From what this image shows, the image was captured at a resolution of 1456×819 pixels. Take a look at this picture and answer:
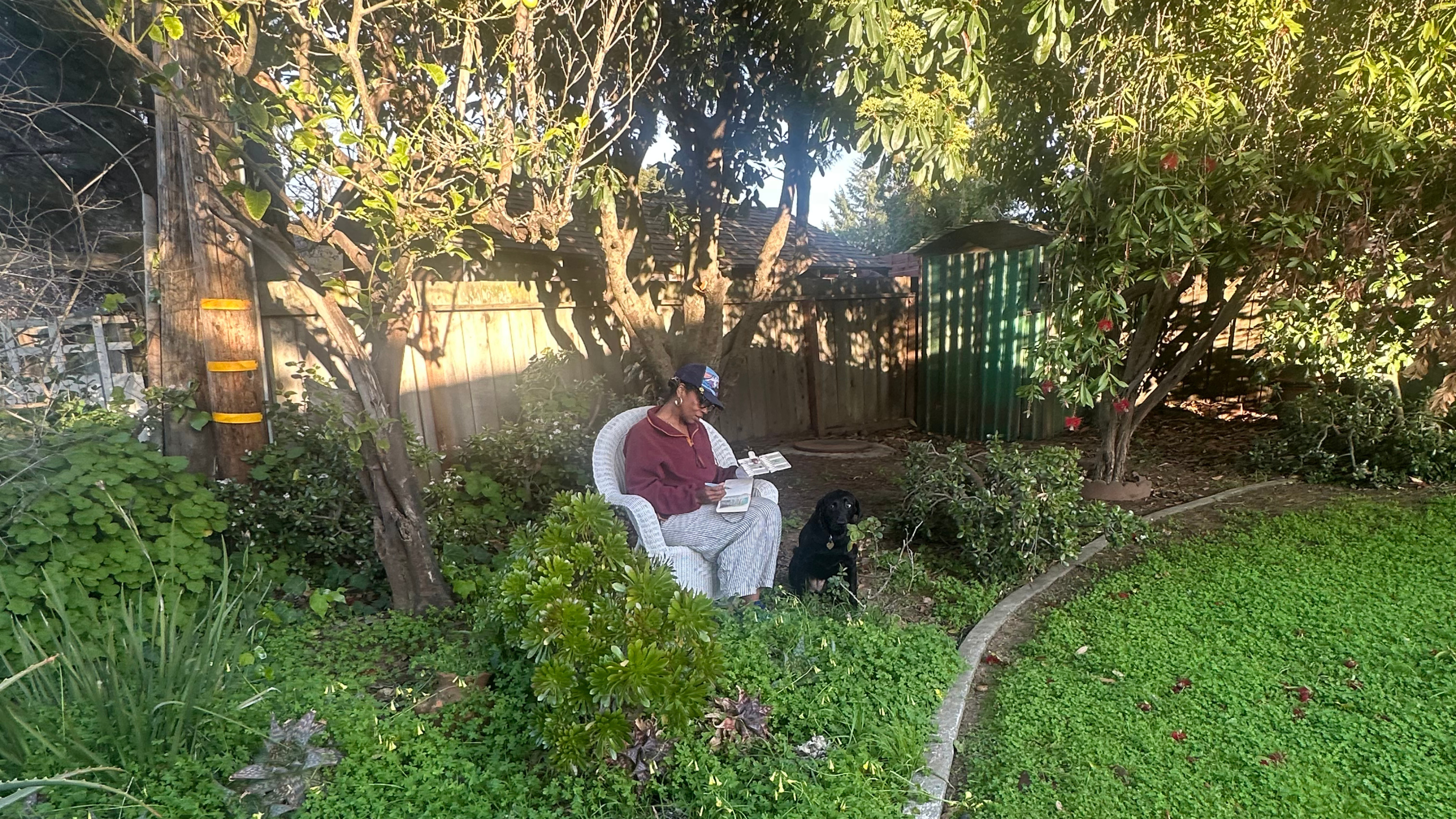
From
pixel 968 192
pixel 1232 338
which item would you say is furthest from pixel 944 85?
pixel 968 192

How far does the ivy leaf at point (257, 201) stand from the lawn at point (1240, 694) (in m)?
3.56

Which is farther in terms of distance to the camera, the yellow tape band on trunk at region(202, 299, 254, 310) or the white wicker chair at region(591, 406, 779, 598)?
the yellow tape band on trunk at region(202, 299, 254, 310)

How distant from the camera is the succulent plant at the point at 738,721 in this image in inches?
103

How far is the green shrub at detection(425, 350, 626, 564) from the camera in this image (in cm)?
450

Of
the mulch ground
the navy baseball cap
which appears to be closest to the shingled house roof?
the navy baseball cap

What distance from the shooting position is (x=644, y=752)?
2.43 m

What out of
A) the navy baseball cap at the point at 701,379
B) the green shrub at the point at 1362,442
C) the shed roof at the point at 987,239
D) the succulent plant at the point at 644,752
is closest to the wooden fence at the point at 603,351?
the shed roof at the point at 987,239

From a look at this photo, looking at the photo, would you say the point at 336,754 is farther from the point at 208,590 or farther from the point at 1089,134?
the point at 1089,134

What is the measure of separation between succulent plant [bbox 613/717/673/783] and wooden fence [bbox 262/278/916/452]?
10.8 ft

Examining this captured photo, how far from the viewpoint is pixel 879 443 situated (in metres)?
8.34

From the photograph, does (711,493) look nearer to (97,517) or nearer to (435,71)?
(435,71)

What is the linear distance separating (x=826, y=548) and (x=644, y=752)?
5.58 ft

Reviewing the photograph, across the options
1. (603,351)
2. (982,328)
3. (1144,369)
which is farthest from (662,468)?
(982,328)

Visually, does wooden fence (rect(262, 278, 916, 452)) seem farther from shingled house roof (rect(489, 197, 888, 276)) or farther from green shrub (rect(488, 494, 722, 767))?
green shrub (rect(488, 494, 722, 767))
